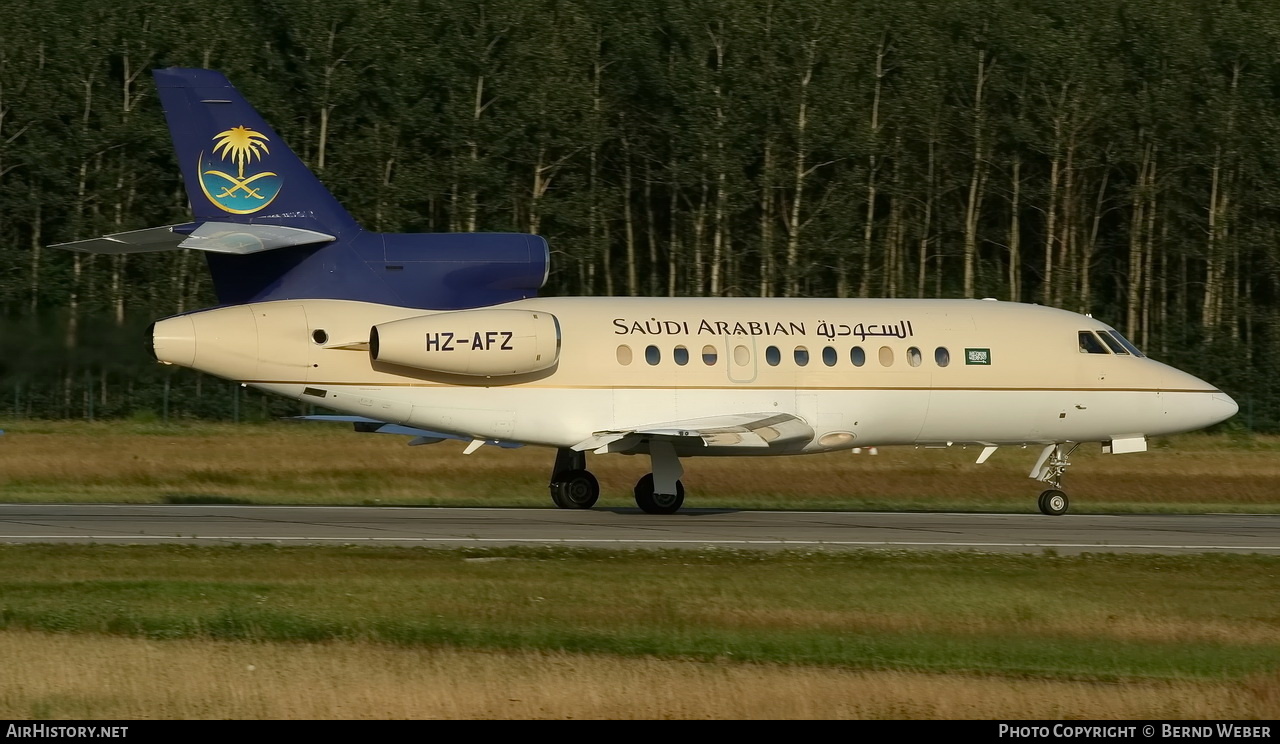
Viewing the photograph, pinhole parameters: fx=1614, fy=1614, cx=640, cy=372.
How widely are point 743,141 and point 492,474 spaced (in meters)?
23.3

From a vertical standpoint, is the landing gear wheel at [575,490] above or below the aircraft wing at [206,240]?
below

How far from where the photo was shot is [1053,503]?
28.1 m

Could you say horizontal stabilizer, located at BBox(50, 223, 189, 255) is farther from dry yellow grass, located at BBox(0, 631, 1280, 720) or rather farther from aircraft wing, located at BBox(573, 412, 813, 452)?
dry yellow grass, located at BBox(0, 631, 1280, 720)

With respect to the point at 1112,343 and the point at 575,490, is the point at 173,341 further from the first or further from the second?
the point at 1112,343

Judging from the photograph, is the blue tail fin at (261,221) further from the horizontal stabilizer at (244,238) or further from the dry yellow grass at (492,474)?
the dry yellow grass at (492,474)

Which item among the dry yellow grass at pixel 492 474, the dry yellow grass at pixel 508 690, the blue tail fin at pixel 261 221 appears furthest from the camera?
the dry yellow grass at pixel 492 474

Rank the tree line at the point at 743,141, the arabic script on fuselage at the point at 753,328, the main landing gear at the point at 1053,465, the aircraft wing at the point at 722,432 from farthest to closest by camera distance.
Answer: the tree line at the point at 743,141 < the main landing gear at the point at 1053,465 < the arabic script on fuselage at the point at 753,328 < the aircraft wing at the point at 722,432

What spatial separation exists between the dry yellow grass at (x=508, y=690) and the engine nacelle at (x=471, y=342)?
11065 millimetres

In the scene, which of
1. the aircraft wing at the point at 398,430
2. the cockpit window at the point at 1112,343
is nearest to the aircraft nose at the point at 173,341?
the aircraft wing at the point at 398,430

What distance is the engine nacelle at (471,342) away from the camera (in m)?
24.2

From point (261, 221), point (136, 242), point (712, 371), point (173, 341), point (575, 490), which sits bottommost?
point (575, 490)

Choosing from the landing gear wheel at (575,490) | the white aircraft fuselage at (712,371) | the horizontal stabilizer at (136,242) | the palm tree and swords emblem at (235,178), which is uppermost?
the palm tree and swords emblem at (235,178)

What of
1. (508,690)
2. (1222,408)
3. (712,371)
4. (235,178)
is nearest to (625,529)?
(712,371)

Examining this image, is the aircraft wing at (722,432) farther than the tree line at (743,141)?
No
